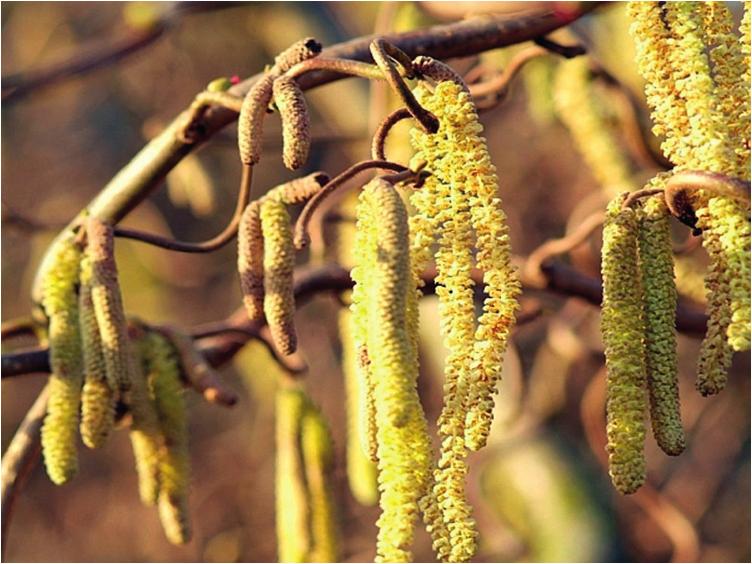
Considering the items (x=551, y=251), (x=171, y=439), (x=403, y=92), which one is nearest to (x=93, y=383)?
(x=171, y=439)

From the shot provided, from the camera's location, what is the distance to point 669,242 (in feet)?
3.91

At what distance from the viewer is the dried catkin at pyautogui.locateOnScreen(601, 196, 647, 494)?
1130 millimetres

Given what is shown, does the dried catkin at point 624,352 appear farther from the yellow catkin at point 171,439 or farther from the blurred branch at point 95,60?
the blurred branch at point 95,60

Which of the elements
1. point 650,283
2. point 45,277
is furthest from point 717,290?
point 45,277

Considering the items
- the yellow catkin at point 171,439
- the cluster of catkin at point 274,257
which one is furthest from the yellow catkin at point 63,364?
the cluster of catkin at point 274,257

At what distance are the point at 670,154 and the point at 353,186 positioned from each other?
5.13 ft

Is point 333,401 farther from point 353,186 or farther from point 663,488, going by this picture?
point 353,186

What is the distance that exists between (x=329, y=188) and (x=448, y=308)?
0.22 meters

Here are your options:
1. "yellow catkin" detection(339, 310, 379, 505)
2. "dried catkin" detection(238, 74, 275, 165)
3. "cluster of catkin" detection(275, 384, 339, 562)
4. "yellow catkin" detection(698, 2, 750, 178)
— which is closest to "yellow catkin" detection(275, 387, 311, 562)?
"cluster of catkin" detection(275, 384, 339, 562)

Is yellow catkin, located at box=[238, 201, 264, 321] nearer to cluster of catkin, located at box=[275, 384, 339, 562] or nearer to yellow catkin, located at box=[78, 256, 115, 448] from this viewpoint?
yellow catkin, located at box=[78, 256, 115, 448]

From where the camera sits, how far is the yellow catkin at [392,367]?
40.7 inches

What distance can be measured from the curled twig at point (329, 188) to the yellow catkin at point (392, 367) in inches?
2.7

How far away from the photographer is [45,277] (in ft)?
5.94

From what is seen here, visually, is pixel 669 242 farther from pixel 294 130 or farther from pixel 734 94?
pixel 294 130
